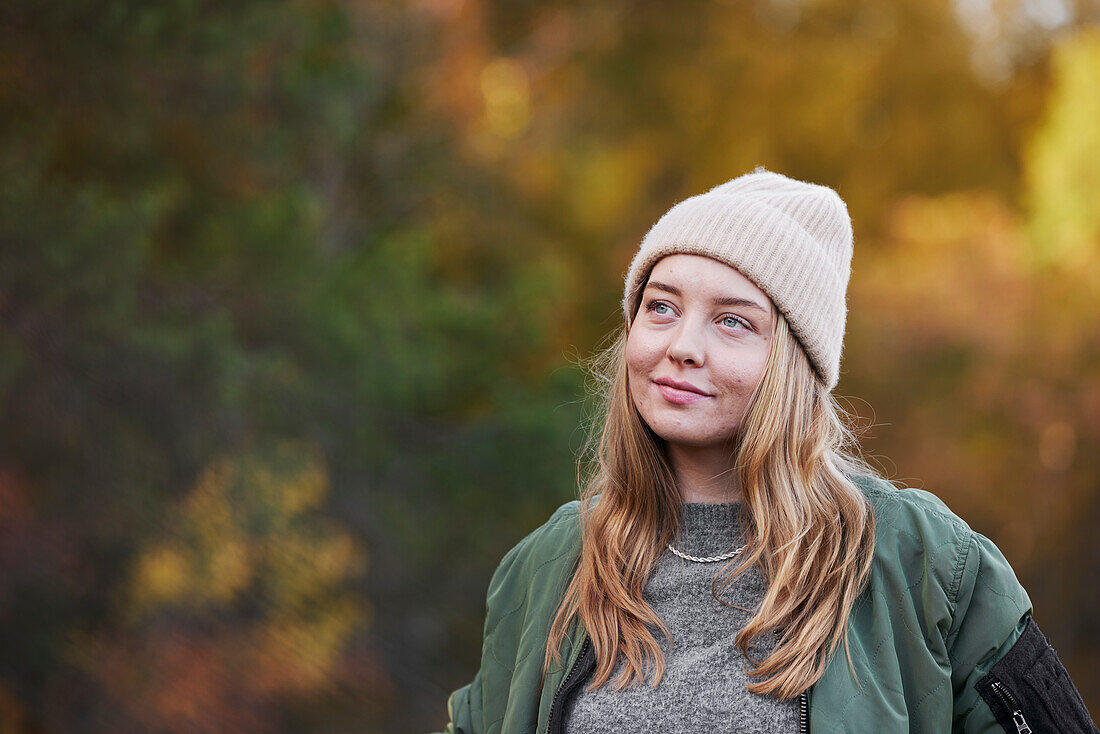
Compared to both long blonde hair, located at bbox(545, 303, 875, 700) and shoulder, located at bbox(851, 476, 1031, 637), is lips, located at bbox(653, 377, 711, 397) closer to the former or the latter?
long blonde hair, located at bbox(545, 303, 875, 700)

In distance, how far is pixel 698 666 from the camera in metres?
1.40

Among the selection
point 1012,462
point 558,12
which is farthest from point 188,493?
point 1012,462

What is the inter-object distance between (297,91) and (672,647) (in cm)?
489

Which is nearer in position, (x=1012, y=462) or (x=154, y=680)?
(x=154, y=680)

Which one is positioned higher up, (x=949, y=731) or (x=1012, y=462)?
(x=1012, y=462)

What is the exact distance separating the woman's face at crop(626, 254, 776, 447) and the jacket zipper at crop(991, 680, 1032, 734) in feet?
1.38

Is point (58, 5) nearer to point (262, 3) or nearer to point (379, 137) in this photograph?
point (262, 3)

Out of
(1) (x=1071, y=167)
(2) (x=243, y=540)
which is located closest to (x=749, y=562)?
(2) (x=243, y=540)

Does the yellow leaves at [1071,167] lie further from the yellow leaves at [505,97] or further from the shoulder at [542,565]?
the shoulder at [542,565]

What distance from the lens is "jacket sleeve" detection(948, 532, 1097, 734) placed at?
128 cm

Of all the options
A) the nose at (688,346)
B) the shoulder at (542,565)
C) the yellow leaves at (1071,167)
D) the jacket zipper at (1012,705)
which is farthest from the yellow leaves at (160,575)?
the yellow leaves at (1071,167)

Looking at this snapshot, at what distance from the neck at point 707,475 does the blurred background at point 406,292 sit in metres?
4.00

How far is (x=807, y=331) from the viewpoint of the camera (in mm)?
1479

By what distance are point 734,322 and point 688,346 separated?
0.26 ft
